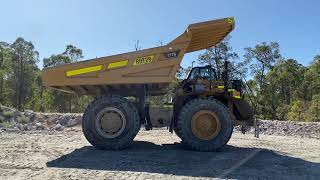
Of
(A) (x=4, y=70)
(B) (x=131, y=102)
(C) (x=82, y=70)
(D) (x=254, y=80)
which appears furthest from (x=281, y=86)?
(C) (x=82, y=70)

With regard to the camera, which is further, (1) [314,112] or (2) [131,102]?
(1) [314,112]

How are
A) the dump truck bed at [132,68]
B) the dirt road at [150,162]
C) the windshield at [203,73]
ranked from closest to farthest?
the dirt road at [150,162]
the dump truck bed at [132,68]
the windshield at [203,73]

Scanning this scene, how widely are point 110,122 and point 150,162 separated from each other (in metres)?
2.07

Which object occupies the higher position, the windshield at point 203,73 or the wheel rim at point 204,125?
the windshield at point 203,73

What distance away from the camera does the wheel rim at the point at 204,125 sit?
9.98 m

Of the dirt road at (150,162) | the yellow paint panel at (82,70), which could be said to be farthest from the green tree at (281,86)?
the yellow paint panel at (82,70)

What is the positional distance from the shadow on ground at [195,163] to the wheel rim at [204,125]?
506mm

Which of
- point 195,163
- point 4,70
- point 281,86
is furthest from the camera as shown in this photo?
point 4,70

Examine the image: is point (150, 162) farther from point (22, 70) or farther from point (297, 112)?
point (22, 70)

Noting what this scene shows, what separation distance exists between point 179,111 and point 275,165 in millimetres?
2879

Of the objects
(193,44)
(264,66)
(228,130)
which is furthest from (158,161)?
(264,66)

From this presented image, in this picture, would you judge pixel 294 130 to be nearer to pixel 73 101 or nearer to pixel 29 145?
pixel 29 145

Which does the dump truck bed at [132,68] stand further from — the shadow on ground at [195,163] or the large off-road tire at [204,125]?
the shadow on ground at [195,163]

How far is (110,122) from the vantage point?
1002cm
